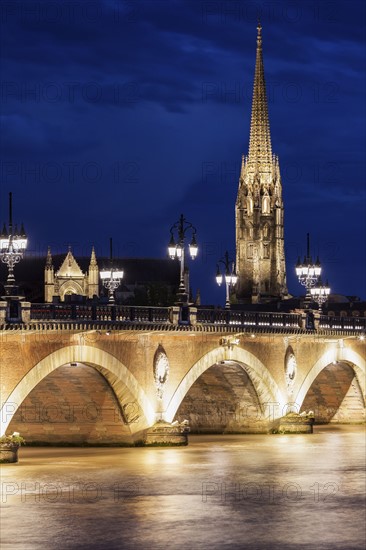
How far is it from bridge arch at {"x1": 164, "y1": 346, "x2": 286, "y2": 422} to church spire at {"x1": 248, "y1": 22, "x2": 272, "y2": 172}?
104 metres

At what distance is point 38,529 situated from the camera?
3431 cm

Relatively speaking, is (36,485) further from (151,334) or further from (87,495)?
(151,334)

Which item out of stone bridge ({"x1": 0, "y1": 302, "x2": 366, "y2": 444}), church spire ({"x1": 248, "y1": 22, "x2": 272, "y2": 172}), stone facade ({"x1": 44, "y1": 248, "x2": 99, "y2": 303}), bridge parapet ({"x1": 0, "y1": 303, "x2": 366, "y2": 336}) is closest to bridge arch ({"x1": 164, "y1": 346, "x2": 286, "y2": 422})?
stone bridge ({"x1": 0, "y1": 302, "x2": 366, "y2": 444})

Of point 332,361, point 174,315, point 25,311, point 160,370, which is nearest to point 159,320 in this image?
point 174,315

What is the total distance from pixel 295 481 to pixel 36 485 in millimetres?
8534

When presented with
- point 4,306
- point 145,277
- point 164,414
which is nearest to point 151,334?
point 164,414

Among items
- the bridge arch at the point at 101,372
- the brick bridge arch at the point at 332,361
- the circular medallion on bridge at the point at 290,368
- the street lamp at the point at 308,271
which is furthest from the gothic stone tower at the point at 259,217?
the bridge arch at the point at 101,372

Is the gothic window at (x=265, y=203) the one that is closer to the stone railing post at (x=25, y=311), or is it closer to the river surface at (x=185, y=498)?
the river surface at (x=185, y=498)

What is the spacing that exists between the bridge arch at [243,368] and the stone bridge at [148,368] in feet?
0.16

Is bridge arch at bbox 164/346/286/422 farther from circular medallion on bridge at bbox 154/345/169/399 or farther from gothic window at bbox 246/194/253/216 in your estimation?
gothic window at bbox 246/194/253/216

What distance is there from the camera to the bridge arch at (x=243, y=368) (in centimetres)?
5953

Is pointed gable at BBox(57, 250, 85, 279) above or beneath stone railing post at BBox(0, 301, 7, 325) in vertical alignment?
above

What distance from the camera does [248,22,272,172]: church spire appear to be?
6771 inches

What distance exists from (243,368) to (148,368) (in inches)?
415
